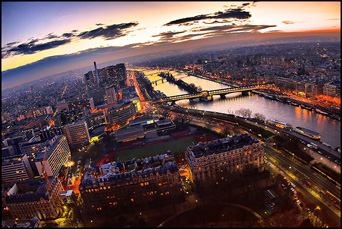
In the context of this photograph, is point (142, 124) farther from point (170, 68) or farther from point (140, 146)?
point (170, 68)

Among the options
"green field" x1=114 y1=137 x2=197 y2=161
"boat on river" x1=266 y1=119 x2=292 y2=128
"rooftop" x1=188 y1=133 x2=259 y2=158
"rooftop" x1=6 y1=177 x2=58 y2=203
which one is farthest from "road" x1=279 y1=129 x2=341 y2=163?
"rooftop" x1=6 y1=177 x2=58 y2=203

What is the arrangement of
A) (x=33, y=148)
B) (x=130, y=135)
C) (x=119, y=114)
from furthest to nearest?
(x=119, y=114), (x=130, y=135), (x=33, y=148)

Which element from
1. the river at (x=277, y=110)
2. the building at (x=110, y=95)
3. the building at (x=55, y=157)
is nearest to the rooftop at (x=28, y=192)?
the building at (x=55, y=157)

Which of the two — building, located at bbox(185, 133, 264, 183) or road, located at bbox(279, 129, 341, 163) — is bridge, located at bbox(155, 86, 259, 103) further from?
building, located at bbox(185, 133, 264, 183)

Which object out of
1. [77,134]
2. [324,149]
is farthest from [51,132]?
[324,149]

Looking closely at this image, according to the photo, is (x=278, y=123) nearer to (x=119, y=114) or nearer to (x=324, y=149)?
(x=324, y=149)

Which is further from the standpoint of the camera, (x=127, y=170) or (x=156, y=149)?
(x=156, y=149)

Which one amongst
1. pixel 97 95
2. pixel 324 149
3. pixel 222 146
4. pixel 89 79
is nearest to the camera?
pixel 324 149
